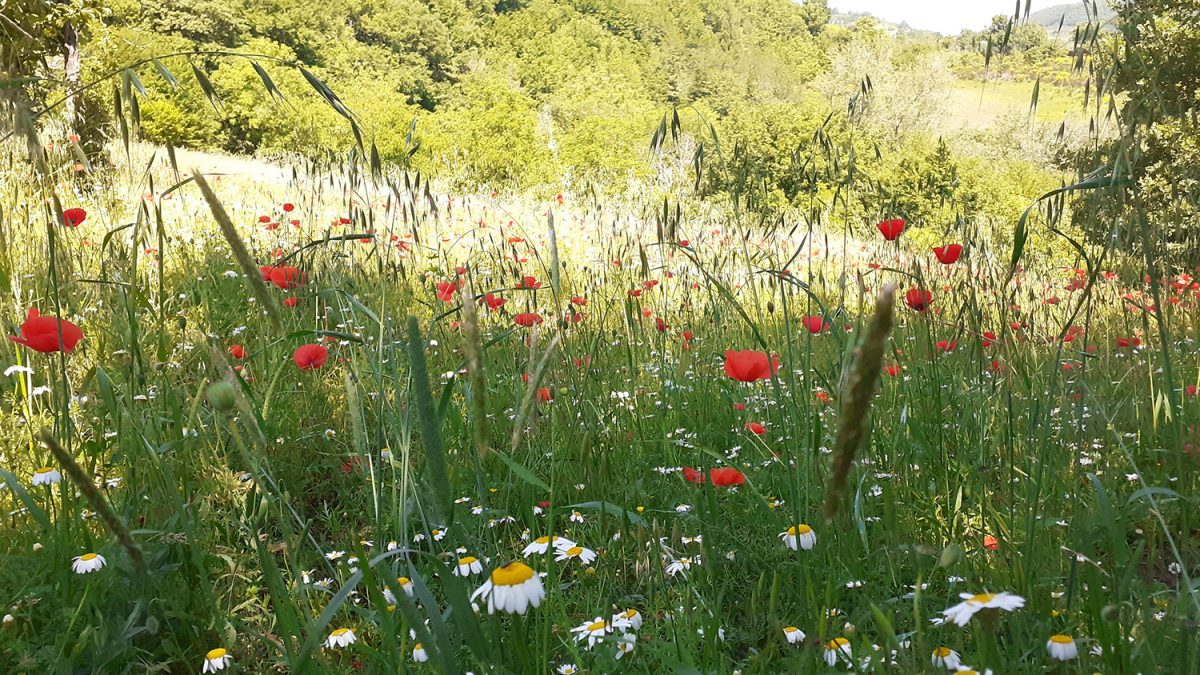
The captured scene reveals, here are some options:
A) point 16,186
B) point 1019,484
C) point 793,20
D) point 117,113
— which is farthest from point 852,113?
point 793,20

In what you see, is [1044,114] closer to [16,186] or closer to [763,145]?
[763,145]

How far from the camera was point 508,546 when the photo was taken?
1.77 m

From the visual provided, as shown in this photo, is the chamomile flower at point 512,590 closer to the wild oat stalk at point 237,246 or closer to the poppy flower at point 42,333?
the wild oat stalk at point 237,246

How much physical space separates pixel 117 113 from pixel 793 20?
84.5 m

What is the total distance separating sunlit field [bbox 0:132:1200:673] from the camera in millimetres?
919

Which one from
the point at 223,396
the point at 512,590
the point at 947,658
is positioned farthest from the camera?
the point at 947,658

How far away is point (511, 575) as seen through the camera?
858mm

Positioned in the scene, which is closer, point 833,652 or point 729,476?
point 833,652

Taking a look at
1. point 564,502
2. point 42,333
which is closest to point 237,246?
point 42,333

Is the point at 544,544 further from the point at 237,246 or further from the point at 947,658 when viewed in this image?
the point at 237,246

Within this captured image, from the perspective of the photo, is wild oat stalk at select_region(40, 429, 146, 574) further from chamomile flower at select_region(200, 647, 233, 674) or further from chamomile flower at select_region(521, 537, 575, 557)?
chamomile flower at select_region(200, 647, 233, 674)

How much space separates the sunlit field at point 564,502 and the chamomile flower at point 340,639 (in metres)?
0.04

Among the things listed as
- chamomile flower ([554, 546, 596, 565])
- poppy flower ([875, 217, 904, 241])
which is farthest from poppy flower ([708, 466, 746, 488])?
poppy flower ([875, 217, 904, 241])

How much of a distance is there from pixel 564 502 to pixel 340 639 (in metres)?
0.72
